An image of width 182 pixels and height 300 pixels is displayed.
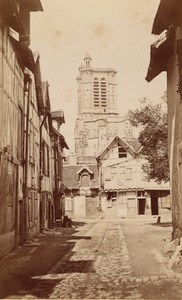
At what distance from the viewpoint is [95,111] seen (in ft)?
275

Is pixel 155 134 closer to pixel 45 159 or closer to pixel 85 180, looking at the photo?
pixel 45 159

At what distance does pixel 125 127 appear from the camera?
255ft

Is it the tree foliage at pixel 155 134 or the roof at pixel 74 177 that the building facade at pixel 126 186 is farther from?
the tree foliage at pixel 155 134

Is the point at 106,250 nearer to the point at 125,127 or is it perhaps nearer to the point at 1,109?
the point at 1,109

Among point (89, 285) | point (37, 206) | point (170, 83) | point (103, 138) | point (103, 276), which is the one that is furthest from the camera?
point (103, 138)

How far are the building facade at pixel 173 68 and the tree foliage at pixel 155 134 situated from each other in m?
9.20

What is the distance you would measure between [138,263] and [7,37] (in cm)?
750

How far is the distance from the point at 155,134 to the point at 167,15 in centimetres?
1261

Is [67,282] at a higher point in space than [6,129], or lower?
lower

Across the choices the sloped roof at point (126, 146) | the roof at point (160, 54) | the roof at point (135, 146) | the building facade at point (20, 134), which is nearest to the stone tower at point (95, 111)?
the roof at point (135, 146)

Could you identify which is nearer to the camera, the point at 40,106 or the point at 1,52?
the point at 1,52

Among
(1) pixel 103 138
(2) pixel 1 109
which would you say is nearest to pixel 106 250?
(2) pixel 1 109

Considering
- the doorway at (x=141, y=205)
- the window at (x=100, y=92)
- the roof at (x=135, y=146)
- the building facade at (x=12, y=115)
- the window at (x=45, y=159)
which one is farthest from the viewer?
the window at (x=100, y=92)

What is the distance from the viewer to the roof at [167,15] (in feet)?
33.4
